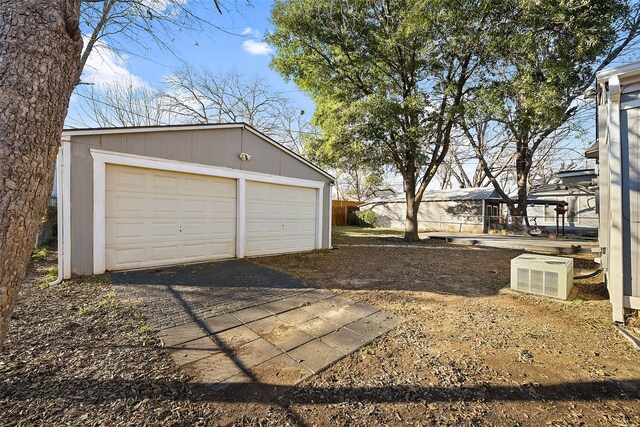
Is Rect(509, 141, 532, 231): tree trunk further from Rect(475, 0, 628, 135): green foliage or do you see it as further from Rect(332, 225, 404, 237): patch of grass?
Rect(332, 225, 404, 237): patch of grass

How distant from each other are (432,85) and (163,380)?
37.0 ft

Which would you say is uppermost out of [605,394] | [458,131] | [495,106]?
[458,131]

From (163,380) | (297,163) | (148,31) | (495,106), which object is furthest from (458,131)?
(163,380)

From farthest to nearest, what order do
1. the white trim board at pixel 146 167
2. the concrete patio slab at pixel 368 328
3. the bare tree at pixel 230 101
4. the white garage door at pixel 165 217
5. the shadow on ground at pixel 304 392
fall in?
the bare tree at pixel 230 101, the white garage door at pixel 165 217, the white trim board at pixel 146 167, the concrete patio slab at pixel 368 328, the shadow on ground at pixel 304 392

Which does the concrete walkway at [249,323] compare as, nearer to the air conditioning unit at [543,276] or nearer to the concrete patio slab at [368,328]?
the concrete patio slab at [368,328]

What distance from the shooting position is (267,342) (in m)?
2.73

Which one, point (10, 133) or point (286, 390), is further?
point (286, 390)

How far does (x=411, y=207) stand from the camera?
11828 millimetres

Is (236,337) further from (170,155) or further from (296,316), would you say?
(170,155)

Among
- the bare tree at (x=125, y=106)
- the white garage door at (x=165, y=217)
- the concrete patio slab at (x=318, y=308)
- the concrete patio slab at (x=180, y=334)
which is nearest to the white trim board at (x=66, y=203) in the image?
the white garage door at (x=165, y=217)

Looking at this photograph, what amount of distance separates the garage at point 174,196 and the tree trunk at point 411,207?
5.14 m

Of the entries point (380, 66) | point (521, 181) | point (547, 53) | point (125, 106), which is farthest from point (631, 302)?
point (125, 106)

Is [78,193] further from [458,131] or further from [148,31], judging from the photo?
[458,131]

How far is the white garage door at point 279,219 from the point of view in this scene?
281 inches
